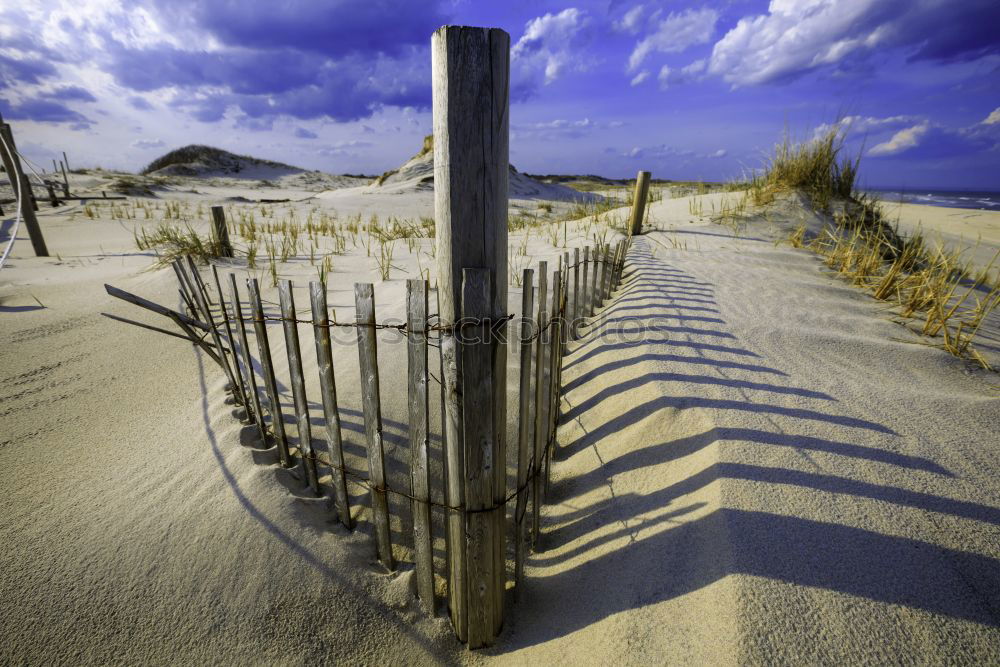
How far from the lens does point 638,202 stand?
7395 millimetres

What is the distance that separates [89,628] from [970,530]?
128 inches

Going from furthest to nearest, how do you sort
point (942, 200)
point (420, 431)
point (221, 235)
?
point (942, 200), point (221, 235), point (420, 431)

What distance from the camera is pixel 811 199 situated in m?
7.47

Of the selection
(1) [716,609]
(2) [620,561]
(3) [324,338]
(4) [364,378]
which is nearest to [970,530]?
(1) [716,609]

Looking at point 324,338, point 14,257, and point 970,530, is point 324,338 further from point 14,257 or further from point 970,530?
point 14,257

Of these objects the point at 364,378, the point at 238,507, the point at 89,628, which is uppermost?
the point at 364,378

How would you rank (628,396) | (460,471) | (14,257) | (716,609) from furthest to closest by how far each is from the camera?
1. (14,257)
2. (628,396)
3. (460,471)
4. (716,609)

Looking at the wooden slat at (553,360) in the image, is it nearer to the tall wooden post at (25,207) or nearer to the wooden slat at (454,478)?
the wooden slat at (454,478)

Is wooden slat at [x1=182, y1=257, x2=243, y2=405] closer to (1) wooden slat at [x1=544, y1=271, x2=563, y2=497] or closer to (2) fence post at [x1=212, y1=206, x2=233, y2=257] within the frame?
(1) wooden slat at [x1=544, y1=271, x2=563, y2=497]

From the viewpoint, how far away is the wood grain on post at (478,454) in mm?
1349

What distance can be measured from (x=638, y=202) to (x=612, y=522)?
6426 millimetres

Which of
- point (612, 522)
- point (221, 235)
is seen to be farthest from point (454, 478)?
point (221, 235)

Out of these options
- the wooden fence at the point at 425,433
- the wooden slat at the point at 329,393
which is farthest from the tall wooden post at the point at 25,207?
the wooden slat at the point at 329,393

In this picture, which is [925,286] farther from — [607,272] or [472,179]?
[472,179]
